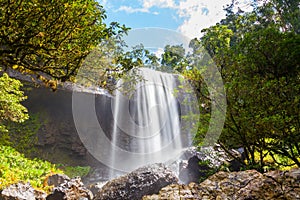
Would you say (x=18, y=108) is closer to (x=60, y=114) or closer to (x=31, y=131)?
(x=31, y=131)

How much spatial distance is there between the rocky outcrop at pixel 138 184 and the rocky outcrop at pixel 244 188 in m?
3.60

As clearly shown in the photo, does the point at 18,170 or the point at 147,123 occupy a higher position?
the point at 147,123

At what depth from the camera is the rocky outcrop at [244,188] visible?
1837mm

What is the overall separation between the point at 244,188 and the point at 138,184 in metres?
4.07

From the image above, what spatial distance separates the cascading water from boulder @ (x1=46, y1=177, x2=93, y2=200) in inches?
435

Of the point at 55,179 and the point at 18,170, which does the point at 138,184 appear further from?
the point at 18,170

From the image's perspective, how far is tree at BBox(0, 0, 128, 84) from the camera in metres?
3.11

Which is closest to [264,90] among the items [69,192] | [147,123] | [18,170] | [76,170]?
[69,192]

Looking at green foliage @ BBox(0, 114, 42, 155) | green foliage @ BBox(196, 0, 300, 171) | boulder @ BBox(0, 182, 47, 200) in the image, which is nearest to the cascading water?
green foliage @ BBox(0, 114, 42, 155)

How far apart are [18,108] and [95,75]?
2.66 m

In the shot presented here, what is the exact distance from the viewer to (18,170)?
365 inches

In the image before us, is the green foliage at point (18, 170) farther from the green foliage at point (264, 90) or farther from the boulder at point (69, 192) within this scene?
the green foliage at point (264, 90)

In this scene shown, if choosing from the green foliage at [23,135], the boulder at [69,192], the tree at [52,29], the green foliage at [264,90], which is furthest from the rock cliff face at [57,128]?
the green foliage at [264,90]

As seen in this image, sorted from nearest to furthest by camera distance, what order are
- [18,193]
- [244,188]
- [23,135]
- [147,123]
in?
[244,188]
[18,193]
[23,135]
[147,123]
